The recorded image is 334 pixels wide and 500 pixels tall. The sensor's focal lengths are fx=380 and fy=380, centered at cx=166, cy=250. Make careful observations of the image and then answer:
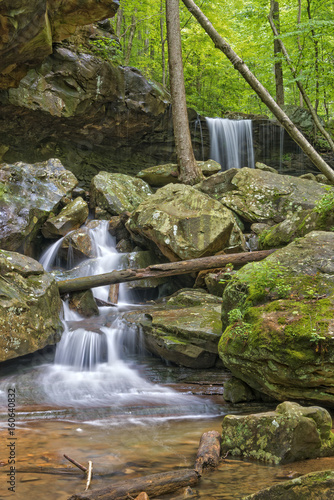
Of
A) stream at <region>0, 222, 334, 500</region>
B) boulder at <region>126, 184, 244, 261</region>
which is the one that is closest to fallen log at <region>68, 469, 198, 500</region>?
stream at <region>0, 222, 334, 500</region>

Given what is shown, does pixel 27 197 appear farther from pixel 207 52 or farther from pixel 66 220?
pixel 207 52

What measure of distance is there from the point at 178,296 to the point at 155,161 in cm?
991

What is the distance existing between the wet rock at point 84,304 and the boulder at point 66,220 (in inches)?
111

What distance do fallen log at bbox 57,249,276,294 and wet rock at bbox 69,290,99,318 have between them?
14 cm

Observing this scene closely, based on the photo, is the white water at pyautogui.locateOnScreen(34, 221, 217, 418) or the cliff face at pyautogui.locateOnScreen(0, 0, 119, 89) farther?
the cliff face at pyautogui.locateOnScreen(0, 0, 119, 89)

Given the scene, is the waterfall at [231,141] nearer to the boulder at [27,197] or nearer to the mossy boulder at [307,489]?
the boulder at [27,197]

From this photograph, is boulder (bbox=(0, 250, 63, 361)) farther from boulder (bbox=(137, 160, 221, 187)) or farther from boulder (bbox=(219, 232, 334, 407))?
boulder (bbox=(137, 160, 221, 187))

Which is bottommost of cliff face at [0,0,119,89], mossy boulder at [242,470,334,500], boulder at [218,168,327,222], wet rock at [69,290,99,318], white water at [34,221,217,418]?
white water at [34,221,217,418]

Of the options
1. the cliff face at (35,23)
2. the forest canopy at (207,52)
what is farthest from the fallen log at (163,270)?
the forest canopy at (207,52)

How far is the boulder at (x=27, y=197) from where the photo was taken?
9.45 meters

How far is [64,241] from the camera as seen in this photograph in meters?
10.2

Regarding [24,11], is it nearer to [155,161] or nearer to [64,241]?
[64,241]

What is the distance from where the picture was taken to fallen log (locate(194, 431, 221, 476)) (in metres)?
2.95

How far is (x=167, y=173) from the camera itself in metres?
13.3
